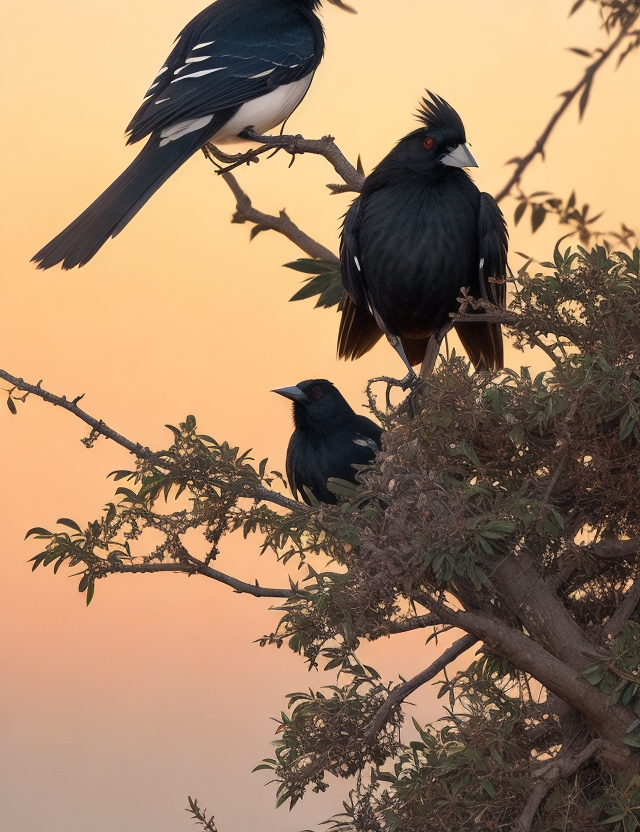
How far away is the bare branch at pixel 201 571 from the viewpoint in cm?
178

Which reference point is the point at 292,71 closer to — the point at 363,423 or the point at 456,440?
the point at 363,423

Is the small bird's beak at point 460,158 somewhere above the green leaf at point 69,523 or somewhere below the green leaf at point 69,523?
above

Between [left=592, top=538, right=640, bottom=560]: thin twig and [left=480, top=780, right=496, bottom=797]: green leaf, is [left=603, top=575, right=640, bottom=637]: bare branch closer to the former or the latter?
[left=592, top=538, right=640, bottom=560]: thin twig

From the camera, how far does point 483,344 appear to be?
2137mm

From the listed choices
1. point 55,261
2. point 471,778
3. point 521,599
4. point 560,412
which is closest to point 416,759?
point 471,778

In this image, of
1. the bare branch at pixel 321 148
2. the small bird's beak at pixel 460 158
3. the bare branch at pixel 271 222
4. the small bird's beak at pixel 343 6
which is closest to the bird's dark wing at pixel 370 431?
the bare branch at pixel 271 222

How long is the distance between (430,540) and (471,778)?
51 centimetres

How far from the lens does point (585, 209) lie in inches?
80.4

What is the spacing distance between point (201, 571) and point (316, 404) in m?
0.67

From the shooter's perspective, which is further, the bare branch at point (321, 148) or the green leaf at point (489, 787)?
the bare branch at point (321, 148)

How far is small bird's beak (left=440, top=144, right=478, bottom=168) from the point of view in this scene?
6.52 feet

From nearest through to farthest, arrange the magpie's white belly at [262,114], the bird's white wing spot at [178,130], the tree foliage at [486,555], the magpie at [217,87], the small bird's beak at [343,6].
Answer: the tree foliage at [486,555], the magpie at [217,87], the bird's white wing spot at [178,130], the magpie's white belly at [262,114], the small bird's beak at [343,6]

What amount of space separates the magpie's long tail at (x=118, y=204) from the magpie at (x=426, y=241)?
402mm

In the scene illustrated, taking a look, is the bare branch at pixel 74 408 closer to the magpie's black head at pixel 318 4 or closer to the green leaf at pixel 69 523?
the green leaf at pixel 69 523
